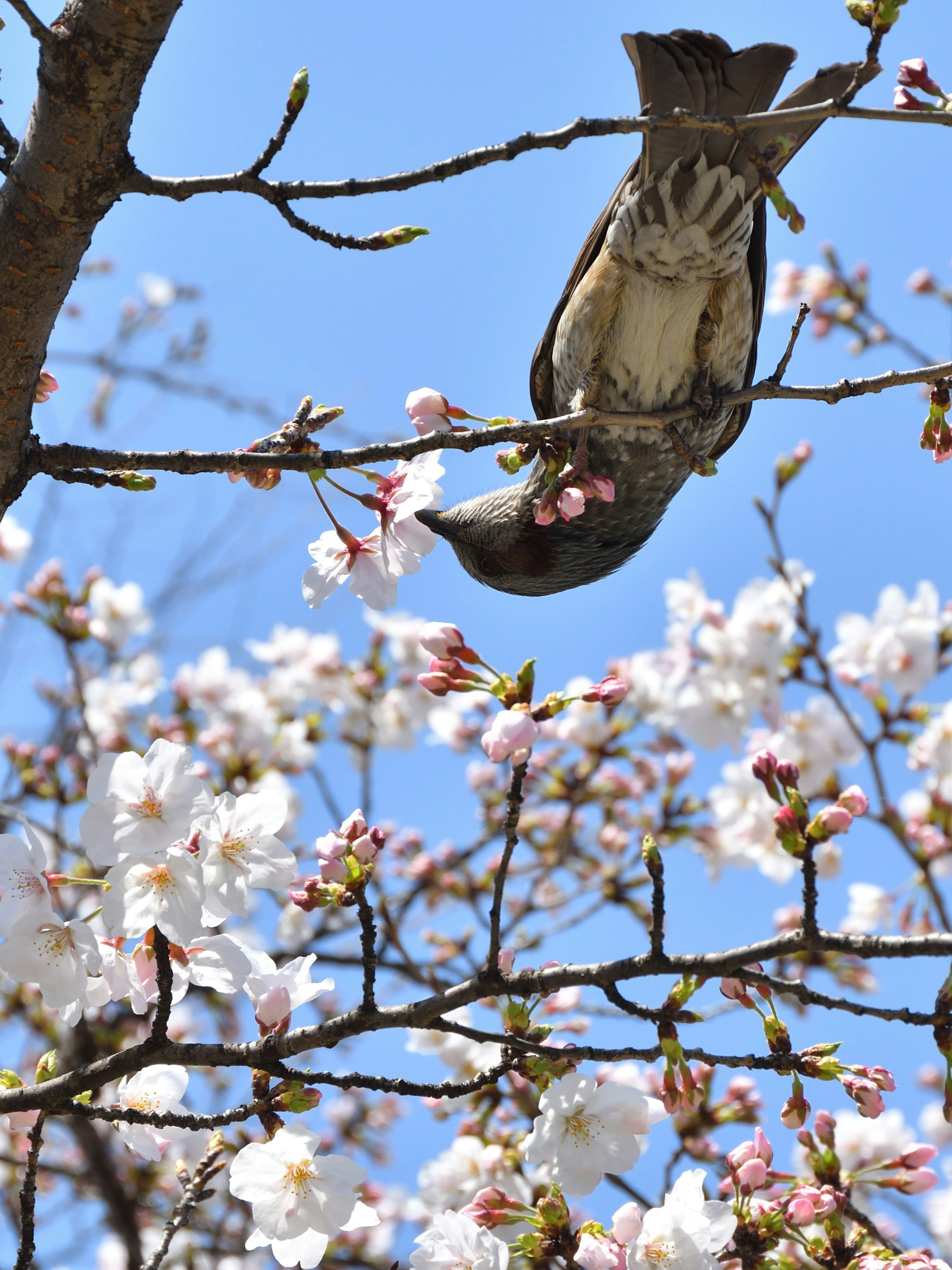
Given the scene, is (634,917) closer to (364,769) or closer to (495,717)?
(364,769)

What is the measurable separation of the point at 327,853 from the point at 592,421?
906mm

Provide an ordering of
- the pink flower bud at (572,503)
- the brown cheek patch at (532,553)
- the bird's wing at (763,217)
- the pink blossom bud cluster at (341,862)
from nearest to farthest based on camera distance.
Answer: the pink blossom bud cluster at (341,862)
the pink flower bud at (572,503)
the bird's wing at (763,217)
the brown cheek patch at (532,553)

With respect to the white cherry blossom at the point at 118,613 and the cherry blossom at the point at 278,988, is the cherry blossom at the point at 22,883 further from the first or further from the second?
the white cherry blossom at the point at 118,613

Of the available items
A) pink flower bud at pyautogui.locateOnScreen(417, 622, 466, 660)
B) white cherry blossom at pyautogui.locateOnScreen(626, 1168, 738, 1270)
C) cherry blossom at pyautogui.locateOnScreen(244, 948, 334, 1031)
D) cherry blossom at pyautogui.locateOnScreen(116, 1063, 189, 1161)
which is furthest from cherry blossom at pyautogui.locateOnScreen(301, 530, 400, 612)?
white cherry blossom at pyautogui.locateOnScreen(626, 1168, 738, 1270)

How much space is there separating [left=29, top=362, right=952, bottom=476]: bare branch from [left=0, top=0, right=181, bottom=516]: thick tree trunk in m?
0.11

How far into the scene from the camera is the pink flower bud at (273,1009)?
5.53 feet

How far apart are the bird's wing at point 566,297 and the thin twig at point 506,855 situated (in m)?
1.79

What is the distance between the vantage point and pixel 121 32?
1588 mm

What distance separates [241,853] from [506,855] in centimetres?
45

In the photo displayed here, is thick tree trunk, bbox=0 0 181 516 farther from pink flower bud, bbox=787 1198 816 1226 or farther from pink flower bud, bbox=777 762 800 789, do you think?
pink flower bud, bbox=787 1198 816 1226

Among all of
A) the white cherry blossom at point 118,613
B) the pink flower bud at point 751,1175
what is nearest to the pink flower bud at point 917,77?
the pink flower bud at point 751,1175

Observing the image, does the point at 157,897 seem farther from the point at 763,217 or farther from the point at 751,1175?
the point at 763,217

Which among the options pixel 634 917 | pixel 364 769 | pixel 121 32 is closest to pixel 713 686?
pixel 634 917

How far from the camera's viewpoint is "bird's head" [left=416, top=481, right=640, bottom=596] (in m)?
3.26
